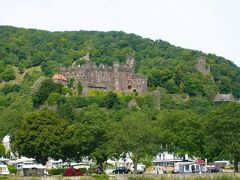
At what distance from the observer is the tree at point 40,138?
9088 cm

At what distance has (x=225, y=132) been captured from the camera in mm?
91125

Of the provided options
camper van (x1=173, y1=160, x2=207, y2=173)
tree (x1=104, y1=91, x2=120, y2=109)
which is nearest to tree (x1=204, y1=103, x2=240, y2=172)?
camper van (x1=173, y1=160, x2=207, y2=173)

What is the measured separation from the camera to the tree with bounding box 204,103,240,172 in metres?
89.9

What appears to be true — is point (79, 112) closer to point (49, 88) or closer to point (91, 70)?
point (49, 88)

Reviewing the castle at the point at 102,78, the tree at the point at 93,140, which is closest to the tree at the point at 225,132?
the tree at the point at 93,140

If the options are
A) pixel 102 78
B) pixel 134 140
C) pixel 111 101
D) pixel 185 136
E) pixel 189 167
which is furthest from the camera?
pixel 102 78

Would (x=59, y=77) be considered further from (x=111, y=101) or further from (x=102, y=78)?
(x=111, y=101)

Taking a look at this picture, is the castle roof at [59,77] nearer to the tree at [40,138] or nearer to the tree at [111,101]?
the tree at [111,101]

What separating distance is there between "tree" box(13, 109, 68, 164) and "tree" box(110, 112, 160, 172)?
8.23 m

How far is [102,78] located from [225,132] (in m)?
104

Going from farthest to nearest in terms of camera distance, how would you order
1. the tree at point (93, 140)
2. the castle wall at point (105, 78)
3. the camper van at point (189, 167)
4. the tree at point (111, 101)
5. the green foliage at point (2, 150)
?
the castle wall at point (105, 78), the tree at point (111, 101), the green foliage at point (2, 150), the camper van at point (189, 167), the tree at point (93, 140)

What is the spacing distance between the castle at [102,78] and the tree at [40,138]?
86829mm

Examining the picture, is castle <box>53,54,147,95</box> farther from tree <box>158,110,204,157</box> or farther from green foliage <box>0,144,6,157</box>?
tree <box>158,110,204,157</box>

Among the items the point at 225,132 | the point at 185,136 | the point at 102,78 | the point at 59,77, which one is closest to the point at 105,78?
the point at 102,78
